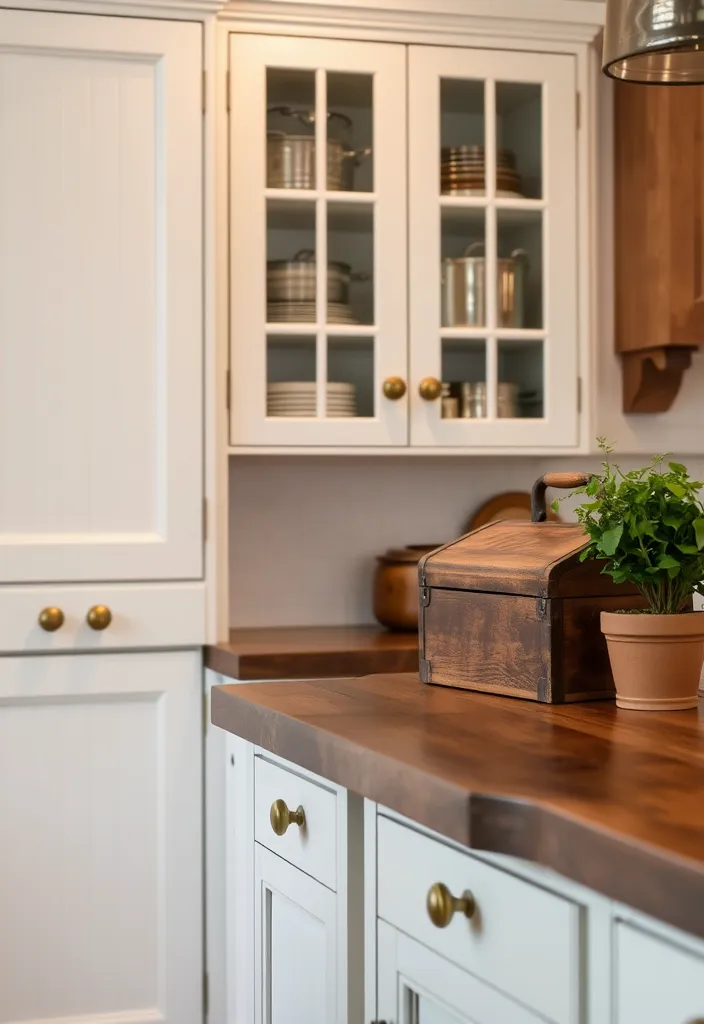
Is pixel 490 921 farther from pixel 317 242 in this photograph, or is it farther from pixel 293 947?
pixel 317 242

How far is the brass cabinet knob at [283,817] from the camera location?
1.42m

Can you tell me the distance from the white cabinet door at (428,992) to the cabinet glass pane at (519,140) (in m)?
1.87

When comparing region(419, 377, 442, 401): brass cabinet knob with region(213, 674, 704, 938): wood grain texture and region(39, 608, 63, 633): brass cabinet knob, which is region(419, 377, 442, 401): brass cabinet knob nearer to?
region(39, 608, 63, 633): brass cabinet knob

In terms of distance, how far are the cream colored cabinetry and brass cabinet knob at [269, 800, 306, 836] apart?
3.99 ft

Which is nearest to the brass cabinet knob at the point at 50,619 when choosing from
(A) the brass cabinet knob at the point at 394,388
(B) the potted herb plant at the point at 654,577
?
(A) the brass cabinet knob at the point at 394,388

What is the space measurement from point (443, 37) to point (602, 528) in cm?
164

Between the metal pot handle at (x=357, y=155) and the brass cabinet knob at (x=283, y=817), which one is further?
the metal pot handle at (x=357, y=155)

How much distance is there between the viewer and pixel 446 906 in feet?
3.50

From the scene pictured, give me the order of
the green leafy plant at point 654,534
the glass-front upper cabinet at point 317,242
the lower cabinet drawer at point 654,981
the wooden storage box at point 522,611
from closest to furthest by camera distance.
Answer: the lower cabinet drawer at point 654,981, the green leafy plant at point 654,534, the wooden storage box at point 522,611, the glass-front upper cabinet at point 317,242

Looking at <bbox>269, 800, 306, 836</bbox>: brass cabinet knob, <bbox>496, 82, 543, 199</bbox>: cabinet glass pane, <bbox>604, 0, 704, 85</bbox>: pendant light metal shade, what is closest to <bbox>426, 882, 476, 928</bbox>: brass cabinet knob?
<bbox>269, 800, 306, 836</bbox>: brass cabinet knob

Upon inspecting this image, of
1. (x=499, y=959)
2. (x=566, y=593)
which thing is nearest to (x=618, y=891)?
(x=499, y=959)

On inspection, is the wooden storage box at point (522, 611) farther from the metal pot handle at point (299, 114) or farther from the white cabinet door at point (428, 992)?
the metal pot handle at point (299, 114)

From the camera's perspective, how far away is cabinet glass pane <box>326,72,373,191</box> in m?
2.64

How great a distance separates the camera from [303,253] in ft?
A: 8.63
